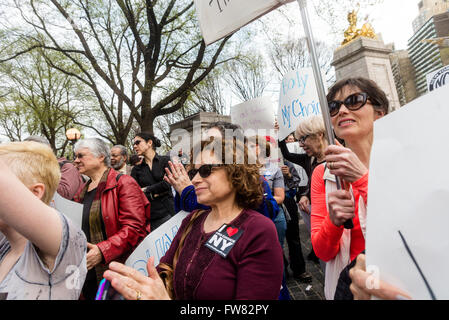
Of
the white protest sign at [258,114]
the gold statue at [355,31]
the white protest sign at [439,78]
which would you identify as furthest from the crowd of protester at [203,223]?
the gold statue at [355,31]

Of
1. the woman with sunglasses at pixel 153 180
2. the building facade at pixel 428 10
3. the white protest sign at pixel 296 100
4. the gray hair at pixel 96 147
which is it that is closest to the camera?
the gray hair at pixel 96 147

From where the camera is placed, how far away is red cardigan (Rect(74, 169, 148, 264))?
216 cm

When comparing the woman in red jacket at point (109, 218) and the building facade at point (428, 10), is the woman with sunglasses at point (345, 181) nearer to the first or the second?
the woman in red jacket at point (109, 218)

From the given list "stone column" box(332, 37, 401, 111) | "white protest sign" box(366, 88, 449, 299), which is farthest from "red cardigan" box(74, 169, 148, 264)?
"stone column" box(332, 37, 401, 111)

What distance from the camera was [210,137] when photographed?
1.81 m

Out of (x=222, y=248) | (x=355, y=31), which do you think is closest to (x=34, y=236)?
(x=222, y=248)

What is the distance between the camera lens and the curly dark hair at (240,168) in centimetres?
163

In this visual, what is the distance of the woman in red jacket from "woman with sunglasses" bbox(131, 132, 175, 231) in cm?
117

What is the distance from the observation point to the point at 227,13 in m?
1.60

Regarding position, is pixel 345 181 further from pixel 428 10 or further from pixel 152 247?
pixel 428 10

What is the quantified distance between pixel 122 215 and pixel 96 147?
0.80m
